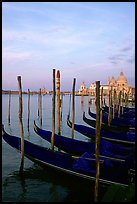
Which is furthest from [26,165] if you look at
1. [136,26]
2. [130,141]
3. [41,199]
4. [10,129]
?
[10,129]

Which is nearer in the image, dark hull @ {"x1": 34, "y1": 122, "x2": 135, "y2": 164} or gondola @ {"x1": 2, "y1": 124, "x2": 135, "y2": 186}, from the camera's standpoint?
gondola @ {"x1": 2, "y1": 124, "x2": 135, "y2": 186}

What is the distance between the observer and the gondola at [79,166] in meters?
6.18

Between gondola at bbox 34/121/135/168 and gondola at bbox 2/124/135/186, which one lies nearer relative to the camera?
gondola at bbox 2/124/135/186

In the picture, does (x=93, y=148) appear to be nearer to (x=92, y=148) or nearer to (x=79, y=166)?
(x=92, y=148)

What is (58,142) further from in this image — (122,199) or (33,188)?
(122,199)

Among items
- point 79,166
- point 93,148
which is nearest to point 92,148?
point 93,148

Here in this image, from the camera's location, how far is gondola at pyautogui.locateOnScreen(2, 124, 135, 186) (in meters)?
6.18

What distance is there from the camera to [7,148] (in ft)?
38.7

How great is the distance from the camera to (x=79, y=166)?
6609mm

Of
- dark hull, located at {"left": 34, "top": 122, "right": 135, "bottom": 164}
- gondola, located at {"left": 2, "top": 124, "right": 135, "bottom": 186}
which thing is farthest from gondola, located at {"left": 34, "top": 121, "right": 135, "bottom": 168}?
gondola, located at {"left": 2, "top": 124, "right": 135, "bottom": 186}

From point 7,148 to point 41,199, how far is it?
5733mm

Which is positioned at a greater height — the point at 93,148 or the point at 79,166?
the point at 93,148

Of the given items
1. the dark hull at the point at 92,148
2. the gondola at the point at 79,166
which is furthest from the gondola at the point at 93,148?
the gondola at the point at 79,166

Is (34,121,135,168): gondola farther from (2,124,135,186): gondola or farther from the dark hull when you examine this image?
(2,124,135,186): gondola
